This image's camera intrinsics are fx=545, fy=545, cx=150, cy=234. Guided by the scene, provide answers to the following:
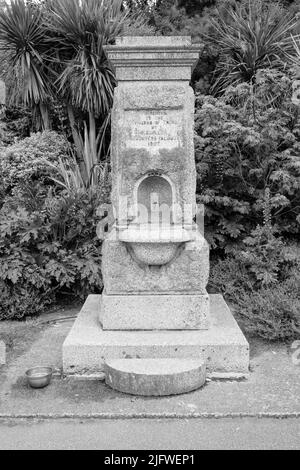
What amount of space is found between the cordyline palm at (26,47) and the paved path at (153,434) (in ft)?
23.4

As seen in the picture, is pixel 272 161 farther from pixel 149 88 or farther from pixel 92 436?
pixel 92 436

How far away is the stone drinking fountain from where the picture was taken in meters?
4.38

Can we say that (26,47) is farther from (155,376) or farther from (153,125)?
(155,376)

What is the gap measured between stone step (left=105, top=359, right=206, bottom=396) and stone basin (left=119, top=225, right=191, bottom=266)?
0.88 metres

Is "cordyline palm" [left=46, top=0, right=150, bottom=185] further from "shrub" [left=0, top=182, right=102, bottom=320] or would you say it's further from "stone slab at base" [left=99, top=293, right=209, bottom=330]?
"stone slab at base" [left=99, top=293, right=209, bottom=330]

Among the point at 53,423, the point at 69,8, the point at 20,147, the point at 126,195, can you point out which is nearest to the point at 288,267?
the point at 126,195

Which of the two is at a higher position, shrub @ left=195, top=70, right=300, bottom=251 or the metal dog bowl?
shrub @ left=195, top=70, right=300, bottom=251

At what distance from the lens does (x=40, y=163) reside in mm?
8656

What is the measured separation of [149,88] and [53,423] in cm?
274

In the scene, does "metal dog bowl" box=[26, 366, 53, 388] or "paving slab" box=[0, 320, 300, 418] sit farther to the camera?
"metal dog bowl" box=[26, 366, 53, 388]

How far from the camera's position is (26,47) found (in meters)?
9.56

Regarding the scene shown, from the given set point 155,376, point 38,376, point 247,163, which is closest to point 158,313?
point 155,376

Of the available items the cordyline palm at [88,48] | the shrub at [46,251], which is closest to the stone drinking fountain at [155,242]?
the shrub at [46,251]

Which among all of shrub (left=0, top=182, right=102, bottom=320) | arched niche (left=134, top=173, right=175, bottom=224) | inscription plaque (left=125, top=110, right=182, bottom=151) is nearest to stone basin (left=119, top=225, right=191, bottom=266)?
arched niche (left=134, top=173, right=175, bottom=224)
